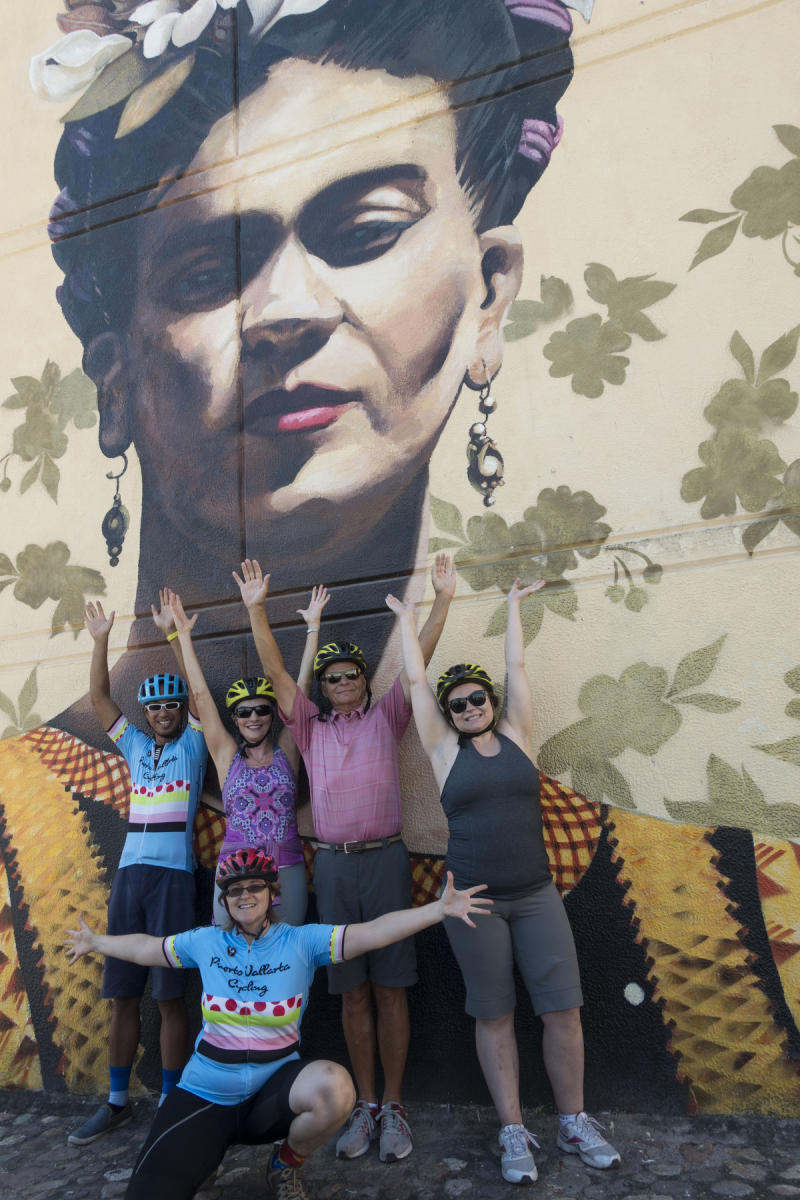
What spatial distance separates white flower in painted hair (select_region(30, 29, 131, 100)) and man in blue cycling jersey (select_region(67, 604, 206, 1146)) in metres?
4.06

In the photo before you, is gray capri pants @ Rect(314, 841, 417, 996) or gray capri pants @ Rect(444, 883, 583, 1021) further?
gray capri pants @ Rect(314, 841, 417, 996)

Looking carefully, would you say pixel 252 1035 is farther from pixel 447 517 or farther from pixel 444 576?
pixel 447 517

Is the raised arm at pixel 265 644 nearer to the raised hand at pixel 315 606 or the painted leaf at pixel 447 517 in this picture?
the raised hand at pixel 315 606

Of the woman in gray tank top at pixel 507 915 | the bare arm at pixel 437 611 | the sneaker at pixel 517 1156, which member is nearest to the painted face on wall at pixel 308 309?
the bare arm at pixel 437 611

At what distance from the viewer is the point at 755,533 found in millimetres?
3836

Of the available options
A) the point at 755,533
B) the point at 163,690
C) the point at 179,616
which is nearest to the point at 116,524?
the point at 179,616

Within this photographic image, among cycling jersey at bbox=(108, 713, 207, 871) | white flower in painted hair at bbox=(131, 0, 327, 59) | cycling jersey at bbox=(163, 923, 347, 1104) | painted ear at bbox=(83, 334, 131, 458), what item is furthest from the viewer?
painted ear at bbox=(83, 334, 131, 458)

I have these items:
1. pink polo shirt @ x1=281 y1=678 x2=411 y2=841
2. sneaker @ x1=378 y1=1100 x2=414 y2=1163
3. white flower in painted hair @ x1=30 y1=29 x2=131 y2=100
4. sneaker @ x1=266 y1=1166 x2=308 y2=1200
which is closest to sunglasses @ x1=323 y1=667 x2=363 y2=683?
pink polo shirt @ x1=281 y1=678 x2=411 y2=841

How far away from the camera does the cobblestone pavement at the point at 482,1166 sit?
10.1 feet

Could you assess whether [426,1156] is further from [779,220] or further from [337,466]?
[779,220]

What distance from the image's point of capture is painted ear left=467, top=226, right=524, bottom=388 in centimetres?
446

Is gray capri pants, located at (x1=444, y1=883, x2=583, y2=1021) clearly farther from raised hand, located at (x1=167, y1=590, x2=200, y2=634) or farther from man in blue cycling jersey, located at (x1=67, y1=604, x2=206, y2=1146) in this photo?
raised hand, located at (x1=167, y1=590, x2=200, y2=634)

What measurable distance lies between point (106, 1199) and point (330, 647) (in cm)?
232

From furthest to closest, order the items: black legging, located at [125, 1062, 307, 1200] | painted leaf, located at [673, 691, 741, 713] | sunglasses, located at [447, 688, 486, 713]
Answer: painted leaf, located at [673, 691, 741, 713] < sunglasses, located at [447, 688, 486, 713] < black legging, located at [125, 1062, 307, 1200]
